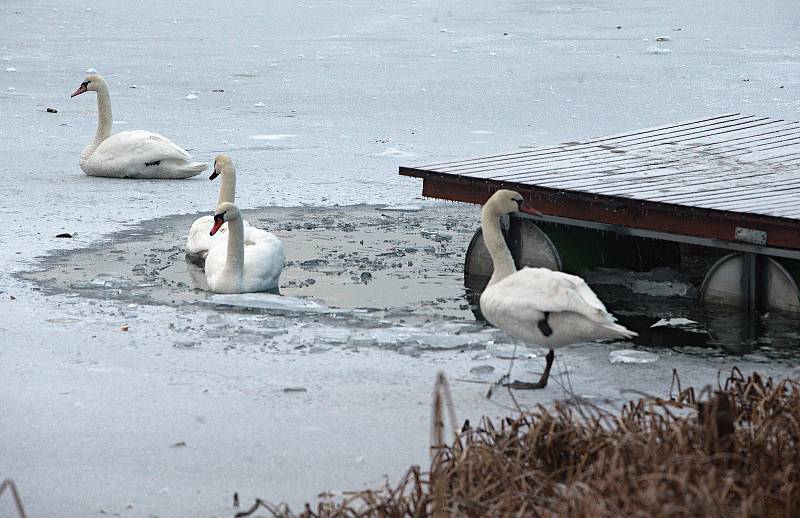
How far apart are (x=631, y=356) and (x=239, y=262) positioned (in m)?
2.26

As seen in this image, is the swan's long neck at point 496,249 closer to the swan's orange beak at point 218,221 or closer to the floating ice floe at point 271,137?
the swan's orange beak at point 218,221

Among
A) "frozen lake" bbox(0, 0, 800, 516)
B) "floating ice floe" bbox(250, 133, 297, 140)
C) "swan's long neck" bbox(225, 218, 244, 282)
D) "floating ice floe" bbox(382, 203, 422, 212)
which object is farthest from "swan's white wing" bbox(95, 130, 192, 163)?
"swan's long neck" bbox(225, 218, 244, 282)

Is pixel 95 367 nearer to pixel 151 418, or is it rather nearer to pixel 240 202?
pixel 151 418

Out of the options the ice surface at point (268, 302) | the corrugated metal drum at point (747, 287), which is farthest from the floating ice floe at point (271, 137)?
the corrugated metal drum at point (747, 287)

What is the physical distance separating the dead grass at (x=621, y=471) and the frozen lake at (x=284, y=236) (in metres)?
0.40

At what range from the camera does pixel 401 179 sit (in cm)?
1062

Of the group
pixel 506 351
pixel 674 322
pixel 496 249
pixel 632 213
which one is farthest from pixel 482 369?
pixel 632 213

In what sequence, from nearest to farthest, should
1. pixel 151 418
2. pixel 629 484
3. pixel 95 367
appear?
pixel 629 484 → pixel 151 418 → pixel 95 367

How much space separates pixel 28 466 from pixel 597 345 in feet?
8.57

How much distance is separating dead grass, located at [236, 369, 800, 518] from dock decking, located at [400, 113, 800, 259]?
207cm

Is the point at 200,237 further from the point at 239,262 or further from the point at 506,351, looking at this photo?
the point at 506,351

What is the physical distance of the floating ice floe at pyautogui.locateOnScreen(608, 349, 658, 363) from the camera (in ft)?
18.3

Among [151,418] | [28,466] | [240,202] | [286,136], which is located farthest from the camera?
[286,136]

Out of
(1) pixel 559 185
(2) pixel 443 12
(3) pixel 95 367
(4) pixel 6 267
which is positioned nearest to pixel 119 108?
(4) pixel 6 267
